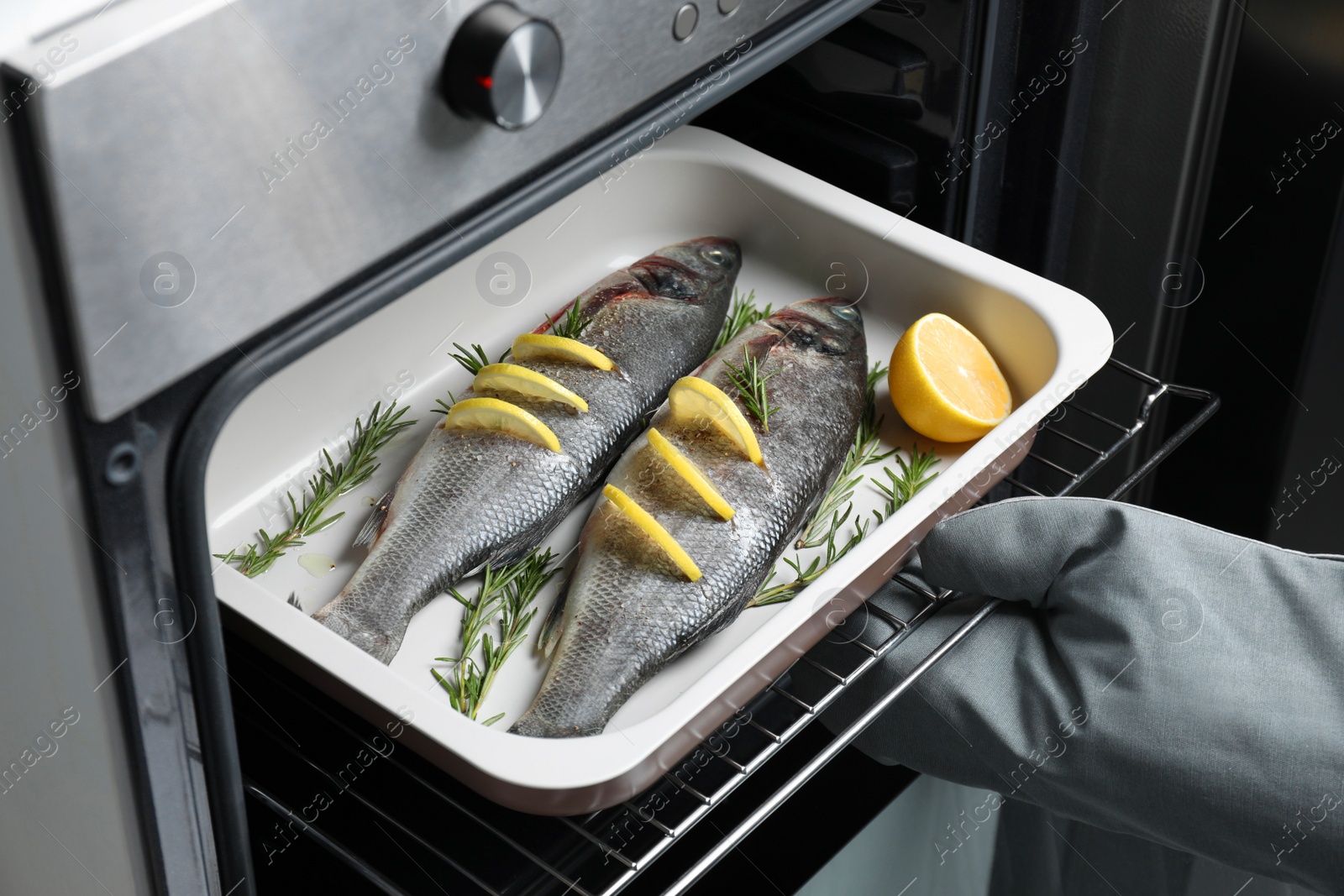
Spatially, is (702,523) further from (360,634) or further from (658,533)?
(360,634)

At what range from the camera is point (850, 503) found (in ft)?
3.23

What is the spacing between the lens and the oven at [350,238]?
0.43m

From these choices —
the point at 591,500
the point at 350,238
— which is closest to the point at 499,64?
the point at 350,238

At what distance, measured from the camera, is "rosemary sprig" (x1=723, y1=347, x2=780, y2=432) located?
981mm

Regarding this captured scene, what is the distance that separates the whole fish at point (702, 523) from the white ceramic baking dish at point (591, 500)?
3cm

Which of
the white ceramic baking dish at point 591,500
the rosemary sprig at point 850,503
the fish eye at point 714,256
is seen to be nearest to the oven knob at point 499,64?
the white ceramic baking dish at point 591,500

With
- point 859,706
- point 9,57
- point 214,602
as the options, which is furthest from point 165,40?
point 859,706

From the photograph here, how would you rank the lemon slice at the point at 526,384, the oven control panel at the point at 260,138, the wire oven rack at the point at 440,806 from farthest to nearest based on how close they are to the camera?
the lemon slice at the point at 526,384, the wire oven rack at the point at 440,806, the oven control panel at the point at 260,138

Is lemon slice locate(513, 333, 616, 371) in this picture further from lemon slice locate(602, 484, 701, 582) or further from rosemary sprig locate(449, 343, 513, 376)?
lemon slice locate(602, 484, 701, 582)

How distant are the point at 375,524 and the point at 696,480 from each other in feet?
0.74

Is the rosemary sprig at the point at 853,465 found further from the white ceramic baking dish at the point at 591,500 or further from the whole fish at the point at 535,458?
the whole fish at the point at 535,458

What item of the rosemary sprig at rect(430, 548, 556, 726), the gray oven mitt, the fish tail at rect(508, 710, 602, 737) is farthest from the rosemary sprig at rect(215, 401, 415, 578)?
the gray oven mitt

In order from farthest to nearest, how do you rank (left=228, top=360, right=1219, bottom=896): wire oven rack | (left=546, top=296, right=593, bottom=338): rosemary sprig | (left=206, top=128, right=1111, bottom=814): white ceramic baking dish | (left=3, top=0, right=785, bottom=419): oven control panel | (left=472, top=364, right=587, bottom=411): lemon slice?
(left=546, top=296, right=593, bottom=338): rosemary sprig → (left=472, top=364, right=587, bottom=411): lemon slice → (left=228, top=360, right=1219, bottom=896): wire oven rack → (left=206, top=128, right=1111, bottom=814): white ceramic baking dish → (left=3, top=0, right=785, bottom=419): oven control panel

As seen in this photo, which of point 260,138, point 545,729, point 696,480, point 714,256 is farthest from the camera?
point 714,256
